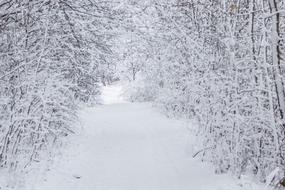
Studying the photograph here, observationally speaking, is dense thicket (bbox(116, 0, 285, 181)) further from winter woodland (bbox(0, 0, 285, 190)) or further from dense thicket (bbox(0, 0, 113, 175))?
dense thicket (bbox(0, 0, 113, 175))

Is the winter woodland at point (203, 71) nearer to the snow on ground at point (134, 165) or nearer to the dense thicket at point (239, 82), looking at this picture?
the dense thicket at point (239, 82)

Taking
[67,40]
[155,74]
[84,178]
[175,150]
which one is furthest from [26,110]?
[155,74]

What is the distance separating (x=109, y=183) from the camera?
28.4 feet

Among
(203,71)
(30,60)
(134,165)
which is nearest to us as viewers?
(30,60)

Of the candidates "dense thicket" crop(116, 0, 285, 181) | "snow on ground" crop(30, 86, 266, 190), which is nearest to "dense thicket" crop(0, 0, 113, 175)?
"snow on ground" crop(30, 86, 266, 190)

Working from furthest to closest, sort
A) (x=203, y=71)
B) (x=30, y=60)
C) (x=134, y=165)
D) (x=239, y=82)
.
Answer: (x=134, y=165), (x=203, y=71), (x=239, y=82), (x=30, y=60)

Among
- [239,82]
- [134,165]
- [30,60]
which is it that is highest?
[30,60]

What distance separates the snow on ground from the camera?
27.4 ft

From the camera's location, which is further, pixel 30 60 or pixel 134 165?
pixel 134 165

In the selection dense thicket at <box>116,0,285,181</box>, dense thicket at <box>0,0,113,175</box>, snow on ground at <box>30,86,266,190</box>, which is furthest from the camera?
snow on ground at <box>30,86,266,190</box>

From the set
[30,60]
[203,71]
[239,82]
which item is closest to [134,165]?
[203,71]

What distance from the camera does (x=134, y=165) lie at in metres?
10.4

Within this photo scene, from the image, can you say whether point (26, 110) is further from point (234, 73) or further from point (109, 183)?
point (234, 73)

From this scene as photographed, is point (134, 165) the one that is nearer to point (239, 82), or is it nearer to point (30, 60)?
point (239, 82)
